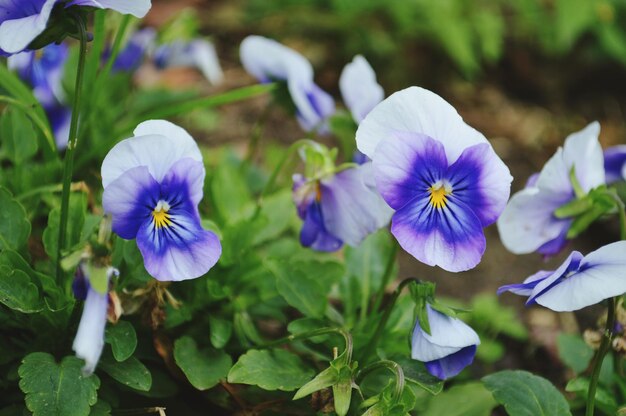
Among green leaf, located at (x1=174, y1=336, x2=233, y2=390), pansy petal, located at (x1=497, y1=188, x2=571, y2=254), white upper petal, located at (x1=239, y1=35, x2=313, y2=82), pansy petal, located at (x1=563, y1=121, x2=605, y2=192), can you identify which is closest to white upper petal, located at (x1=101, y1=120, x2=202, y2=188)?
green leaf, located at (x1=174, y1=336, x2=233, y2=390)

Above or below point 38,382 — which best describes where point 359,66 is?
above

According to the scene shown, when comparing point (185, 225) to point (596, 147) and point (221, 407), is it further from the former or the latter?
point (596, 147)

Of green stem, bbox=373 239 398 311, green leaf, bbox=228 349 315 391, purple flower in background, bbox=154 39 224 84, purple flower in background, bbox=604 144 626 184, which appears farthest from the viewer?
purple flower in background, bbox=154 39 224 84

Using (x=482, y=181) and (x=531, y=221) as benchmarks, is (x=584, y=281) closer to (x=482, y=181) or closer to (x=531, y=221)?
(x=482, y=181)

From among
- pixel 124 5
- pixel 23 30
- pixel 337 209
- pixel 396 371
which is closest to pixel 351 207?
pixel 337 209

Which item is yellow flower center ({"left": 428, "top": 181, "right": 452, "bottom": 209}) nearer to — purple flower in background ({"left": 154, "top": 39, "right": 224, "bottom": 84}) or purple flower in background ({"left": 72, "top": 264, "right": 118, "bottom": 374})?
purple flower in background ({"left": 72, "top": 264, "right": 118, "bottom": 374})

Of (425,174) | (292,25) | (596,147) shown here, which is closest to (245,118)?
(292,25)
